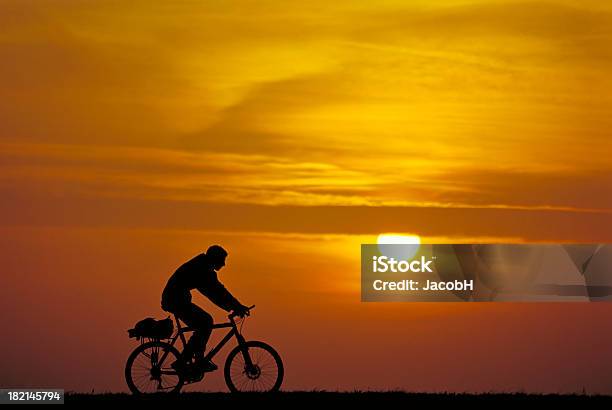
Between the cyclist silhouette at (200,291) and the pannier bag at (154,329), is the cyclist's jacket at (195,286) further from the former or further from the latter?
the pannier bag at (154,329)

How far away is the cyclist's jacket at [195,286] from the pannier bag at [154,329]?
0.57 meters

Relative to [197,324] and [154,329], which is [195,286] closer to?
[197,324]

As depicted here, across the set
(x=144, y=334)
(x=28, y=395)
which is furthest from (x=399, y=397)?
(x=28, y=395)

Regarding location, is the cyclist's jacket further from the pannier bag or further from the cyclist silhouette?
the pannier bag

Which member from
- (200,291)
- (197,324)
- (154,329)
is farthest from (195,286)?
(154,329)

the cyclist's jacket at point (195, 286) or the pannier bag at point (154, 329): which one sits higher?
the cyclist's jacket at point (195, 286)

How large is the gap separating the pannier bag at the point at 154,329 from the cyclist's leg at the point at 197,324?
0.45 meters

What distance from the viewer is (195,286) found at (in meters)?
21.2

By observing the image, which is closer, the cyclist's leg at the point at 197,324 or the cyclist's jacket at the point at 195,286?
the cyclist's jacket at the point at 195,286

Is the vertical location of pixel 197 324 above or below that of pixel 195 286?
below

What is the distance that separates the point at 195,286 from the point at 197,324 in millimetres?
747

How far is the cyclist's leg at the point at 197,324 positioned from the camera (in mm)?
21422

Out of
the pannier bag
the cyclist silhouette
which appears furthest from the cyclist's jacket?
the pannier bag

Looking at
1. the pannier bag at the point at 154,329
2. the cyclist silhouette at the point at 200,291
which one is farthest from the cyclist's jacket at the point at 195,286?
the pannier bag at the point at 154,329
